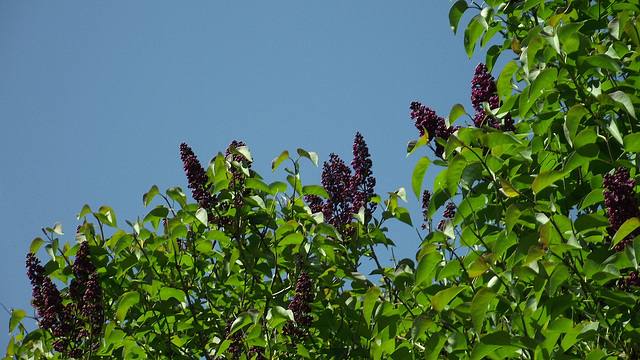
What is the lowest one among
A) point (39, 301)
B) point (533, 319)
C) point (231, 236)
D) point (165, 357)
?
point (533, 319)

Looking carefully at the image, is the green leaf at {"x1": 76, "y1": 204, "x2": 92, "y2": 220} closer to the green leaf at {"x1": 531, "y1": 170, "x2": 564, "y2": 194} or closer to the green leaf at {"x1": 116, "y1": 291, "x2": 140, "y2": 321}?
the green leaf at {"x1": 116, "y1": 291, "x2": 140, "y2": 321}

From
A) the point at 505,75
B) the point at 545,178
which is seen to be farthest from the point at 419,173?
the point at 505,75

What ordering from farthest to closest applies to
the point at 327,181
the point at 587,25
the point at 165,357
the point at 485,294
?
the point at 327,181
the point at 165,357
the point at 587,25
the point at 485,294

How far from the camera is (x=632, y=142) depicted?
9.09 ft

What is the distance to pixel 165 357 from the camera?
4.21m

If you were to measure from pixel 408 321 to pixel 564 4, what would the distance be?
2.39 metres

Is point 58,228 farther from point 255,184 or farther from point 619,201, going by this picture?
point 619,201

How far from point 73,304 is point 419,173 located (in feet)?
8.15

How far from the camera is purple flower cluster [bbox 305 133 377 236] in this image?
4625 mm

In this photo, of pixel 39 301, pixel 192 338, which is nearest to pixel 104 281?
pixel 39 301

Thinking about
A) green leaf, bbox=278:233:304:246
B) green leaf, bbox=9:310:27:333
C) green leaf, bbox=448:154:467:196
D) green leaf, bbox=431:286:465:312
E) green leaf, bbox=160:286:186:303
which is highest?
green leaf, bbox=9:310:27:333

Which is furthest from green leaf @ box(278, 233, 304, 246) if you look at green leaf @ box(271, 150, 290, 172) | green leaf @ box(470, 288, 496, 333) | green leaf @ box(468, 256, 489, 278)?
green leaf @ box(470, 288, 496, 333)

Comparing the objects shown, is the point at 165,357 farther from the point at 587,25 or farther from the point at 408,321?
the point at 587,25

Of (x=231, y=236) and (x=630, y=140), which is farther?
(x=231, y=236)
